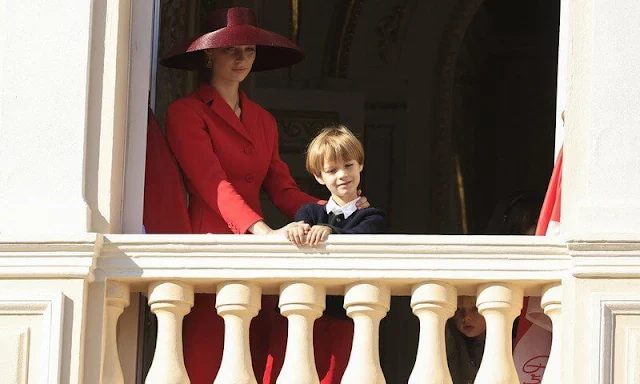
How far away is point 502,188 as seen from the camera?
12.8 m

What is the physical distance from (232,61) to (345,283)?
1.09 m

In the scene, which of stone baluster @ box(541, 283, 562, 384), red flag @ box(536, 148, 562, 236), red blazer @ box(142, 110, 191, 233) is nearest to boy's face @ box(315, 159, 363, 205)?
red blazer @ box(142, 110, 191, 233)

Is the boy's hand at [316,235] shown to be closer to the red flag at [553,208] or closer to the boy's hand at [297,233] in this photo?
the boy's hand at [297,233]

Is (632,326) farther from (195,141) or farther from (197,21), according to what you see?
(197,21)

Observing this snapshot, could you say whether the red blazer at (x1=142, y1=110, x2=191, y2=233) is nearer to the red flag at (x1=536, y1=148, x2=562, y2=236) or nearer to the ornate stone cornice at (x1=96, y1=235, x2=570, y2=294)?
the ornate stone cornice at (x1=96, y1=235, x2=570, y2=294)

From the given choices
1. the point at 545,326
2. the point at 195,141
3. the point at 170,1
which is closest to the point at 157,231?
the point at 195,141

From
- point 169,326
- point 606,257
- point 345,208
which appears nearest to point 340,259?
point 345,208

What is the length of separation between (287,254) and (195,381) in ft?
2.07

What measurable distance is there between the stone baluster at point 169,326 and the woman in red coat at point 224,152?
30 cm

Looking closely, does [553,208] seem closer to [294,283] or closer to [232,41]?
[294,283]

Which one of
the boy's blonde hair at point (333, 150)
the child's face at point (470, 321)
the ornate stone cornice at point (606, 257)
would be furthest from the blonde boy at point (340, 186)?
the ornate stone cornice at point (606, 257)

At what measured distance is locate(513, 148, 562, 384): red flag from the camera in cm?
768

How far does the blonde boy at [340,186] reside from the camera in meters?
7.73

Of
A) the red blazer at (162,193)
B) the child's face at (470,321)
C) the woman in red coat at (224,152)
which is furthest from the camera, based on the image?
the child's face at (470,321)
